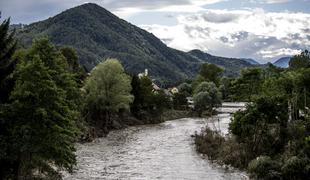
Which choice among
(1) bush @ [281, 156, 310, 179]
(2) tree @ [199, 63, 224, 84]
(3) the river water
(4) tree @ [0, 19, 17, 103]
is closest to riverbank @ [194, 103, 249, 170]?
(3) the river water

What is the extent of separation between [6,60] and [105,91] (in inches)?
2063

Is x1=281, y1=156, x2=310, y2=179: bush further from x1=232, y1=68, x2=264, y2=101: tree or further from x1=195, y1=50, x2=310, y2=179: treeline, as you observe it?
x1=232, y1=68, x2=264, y2=101: tree

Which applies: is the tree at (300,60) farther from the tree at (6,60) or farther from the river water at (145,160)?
the tree at (6,60)

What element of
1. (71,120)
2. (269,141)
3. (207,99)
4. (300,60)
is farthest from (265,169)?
(300,60)

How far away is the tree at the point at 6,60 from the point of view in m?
27.8

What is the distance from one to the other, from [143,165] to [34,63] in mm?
20242

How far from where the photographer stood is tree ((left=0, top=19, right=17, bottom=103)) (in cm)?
2777

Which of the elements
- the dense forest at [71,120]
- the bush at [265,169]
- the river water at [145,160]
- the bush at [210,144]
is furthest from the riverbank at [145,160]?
the bush at [265,169]

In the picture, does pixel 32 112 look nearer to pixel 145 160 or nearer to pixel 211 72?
pixel 145 160

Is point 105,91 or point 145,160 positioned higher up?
point 105,91

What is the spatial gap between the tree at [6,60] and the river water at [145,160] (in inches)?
429

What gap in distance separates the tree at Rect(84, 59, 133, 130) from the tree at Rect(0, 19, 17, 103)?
50.8 metres

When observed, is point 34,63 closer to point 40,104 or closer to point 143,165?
point 40,104

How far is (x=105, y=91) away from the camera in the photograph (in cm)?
8088
